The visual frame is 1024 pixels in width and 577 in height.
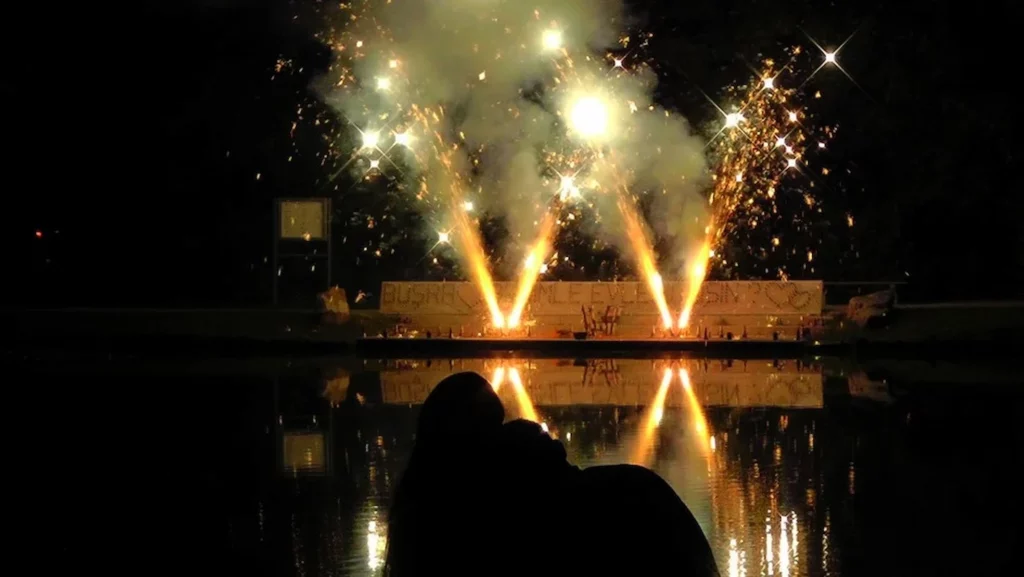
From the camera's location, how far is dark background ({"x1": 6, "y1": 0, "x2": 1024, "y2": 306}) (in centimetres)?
3409

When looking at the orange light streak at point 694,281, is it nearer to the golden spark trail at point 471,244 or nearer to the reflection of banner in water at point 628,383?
the golden spark trail at point 471,244

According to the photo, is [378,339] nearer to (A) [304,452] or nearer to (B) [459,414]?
(A) [304,452]

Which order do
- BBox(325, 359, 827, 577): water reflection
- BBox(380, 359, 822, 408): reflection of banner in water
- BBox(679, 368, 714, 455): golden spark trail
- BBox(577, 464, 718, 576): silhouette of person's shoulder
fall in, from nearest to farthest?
1. BBox(577, 464, 718, 576): silhouette of person's shoulder
2. BBox(325, 359, 827, 577): water reflection
3. BBox(679, 368, 714, 455): golden spark trail
4. BBox(380, 359, 822, 408): reflection of banner in water

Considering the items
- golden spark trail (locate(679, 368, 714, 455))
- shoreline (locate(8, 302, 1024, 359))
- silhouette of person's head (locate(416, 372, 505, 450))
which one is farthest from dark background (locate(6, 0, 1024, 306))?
silhouette of person's head (locate(416, 372, 505, 450))

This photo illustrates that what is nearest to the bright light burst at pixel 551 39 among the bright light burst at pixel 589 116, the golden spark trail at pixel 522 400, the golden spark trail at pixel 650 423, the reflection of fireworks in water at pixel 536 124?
the reflection of fireworks in water at pixel 536 124

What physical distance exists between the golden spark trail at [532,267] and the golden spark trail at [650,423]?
860 centimetres

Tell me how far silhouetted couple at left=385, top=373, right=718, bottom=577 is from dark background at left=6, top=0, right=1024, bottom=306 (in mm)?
28658

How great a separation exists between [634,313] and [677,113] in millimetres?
8490

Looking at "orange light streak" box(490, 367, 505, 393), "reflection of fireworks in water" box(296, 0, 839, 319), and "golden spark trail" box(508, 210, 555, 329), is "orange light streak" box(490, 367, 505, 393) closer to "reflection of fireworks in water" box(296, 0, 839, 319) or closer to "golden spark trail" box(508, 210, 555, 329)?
A: "reflection of fireworks in water" box(296, 0, 839, 319)

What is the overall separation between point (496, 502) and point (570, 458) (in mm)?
7205

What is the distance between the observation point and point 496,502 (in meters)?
4.43

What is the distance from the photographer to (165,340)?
990 inches

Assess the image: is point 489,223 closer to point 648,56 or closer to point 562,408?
point 648,56

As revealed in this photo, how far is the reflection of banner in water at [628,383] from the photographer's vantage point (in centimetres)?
1609
